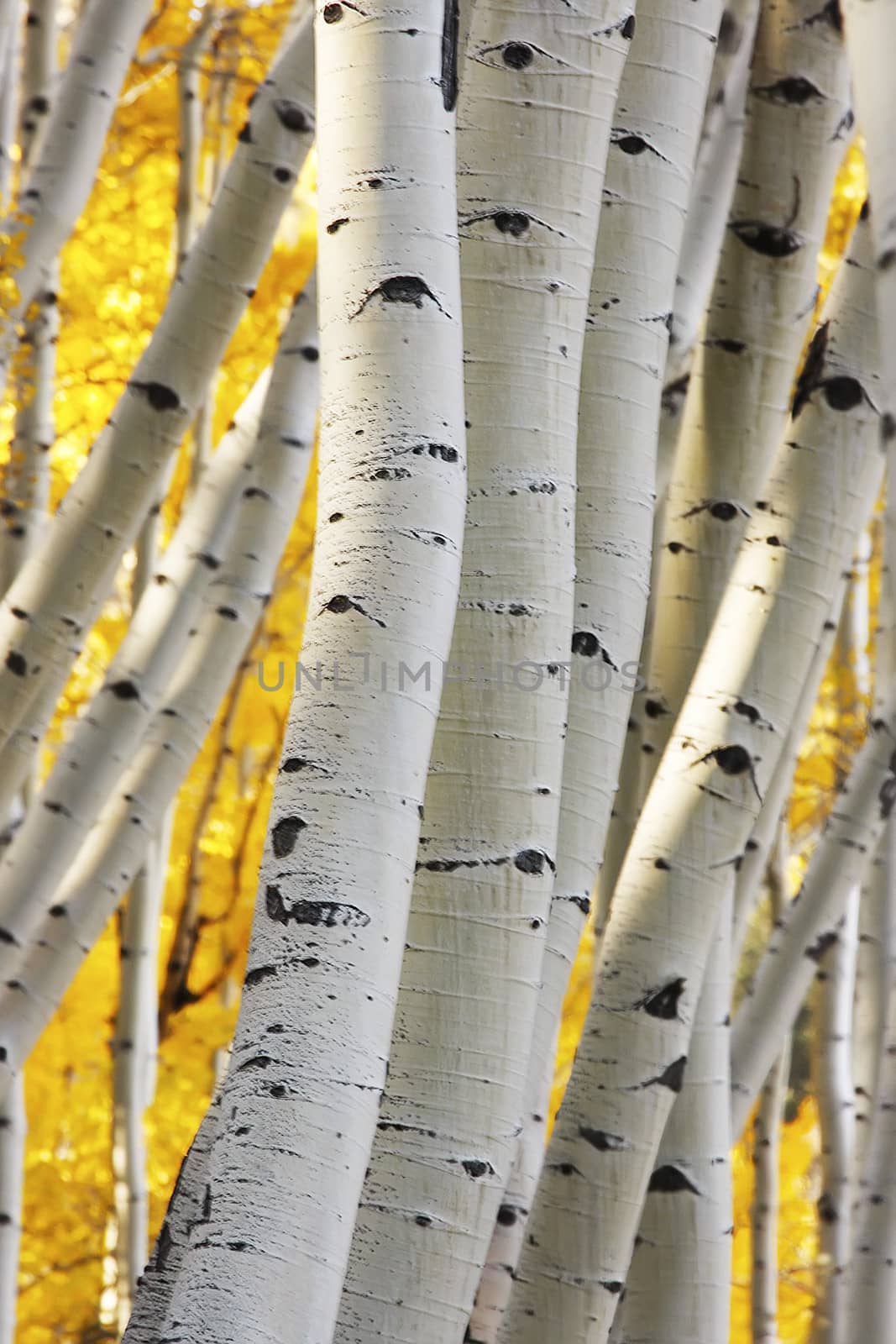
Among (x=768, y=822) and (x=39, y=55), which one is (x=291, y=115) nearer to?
(x=768, y=822)

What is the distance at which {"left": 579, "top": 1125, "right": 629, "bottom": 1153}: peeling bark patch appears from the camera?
157 cm

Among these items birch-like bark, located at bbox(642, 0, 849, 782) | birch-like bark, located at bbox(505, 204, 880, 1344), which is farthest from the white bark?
birch-like bark, located at bbox(505, 204, 880, 1344)

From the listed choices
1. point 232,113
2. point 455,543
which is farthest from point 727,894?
point 232,113

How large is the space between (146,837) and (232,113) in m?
6.25

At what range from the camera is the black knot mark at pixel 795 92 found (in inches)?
75.5

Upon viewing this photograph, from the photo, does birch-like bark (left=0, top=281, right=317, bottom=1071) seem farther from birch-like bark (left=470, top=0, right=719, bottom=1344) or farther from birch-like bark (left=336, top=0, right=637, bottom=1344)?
birch-like bark (left=336, top=0, right=637, bottom=1344)

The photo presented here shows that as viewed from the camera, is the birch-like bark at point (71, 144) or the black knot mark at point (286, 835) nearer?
the black knot mark at point (286, 835)

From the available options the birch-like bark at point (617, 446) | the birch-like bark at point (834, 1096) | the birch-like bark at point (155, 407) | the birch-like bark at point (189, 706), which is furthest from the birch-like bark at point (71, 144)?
the birch-like bark at point (834, 1096)

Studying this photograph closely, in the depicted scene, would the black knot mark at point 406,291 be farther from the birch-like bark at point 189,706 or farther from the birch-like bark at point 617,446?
the birch-like bark at point 189,706

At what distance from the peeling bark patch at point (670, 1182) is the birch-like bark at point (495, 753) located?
0.61 meters

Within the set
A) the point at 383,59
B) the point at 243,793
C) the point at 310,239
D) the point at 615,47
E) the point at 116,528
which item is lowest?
the point at 383,59

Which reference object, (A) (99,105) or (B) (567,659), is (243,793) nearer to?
(A) (99,105)

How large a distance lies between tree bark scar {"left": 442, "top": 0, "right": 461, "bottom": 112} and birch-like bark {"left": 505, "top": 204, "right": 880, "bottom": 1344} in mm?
785

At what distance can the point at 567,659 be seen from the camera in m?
1.20
